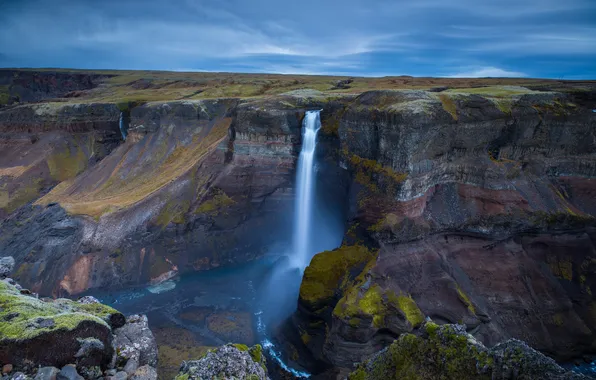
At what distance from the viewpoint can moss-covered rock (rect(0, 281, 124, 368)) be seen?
1382cm

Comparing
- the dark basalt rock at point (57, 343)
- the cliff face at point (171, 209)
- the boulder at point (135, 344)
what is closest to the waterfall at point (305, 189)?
the cliff face at point (171, 209)

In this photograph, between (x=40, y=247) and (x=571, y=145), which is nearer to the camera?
(x=571, y=145)

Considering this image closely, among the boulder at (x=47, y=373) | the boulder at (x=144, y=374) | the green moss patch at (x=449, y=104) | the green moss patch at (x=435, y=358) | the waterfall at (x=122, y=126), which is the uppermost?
the green moss patch at (x=449, y=104)

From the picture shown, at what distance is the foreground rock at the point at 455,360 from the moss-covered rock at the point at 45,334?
36.7 feet

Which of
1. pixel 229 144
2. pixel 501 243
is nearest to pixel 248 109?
pixel 229 144

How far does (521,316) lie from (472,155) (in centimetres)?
1412

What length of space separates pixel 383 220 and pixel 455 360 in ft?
61.6

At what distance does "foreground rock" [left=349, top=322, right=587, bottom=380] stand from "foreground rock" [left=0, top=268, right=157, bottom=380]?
1054 centimetres

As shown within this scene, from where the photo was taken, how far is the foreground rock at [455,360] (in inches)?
415

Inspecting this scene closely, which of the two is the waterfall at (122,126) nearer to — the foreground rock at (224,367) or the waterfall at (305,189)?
the waterfall at (305,189)

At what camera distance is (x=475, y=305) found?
28188 millimetres

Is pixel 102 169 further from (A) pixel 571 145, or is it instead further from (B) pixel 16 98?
(B) pixel 16 98

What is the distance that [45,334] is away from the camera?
560 inches

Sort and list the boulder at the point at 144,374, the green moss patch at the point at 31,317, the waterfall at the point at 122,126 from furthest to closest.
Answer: the waterfall at the point at 122,126 → the boulder at the point at 144,374 → the green moss patch at the point at 31,317
